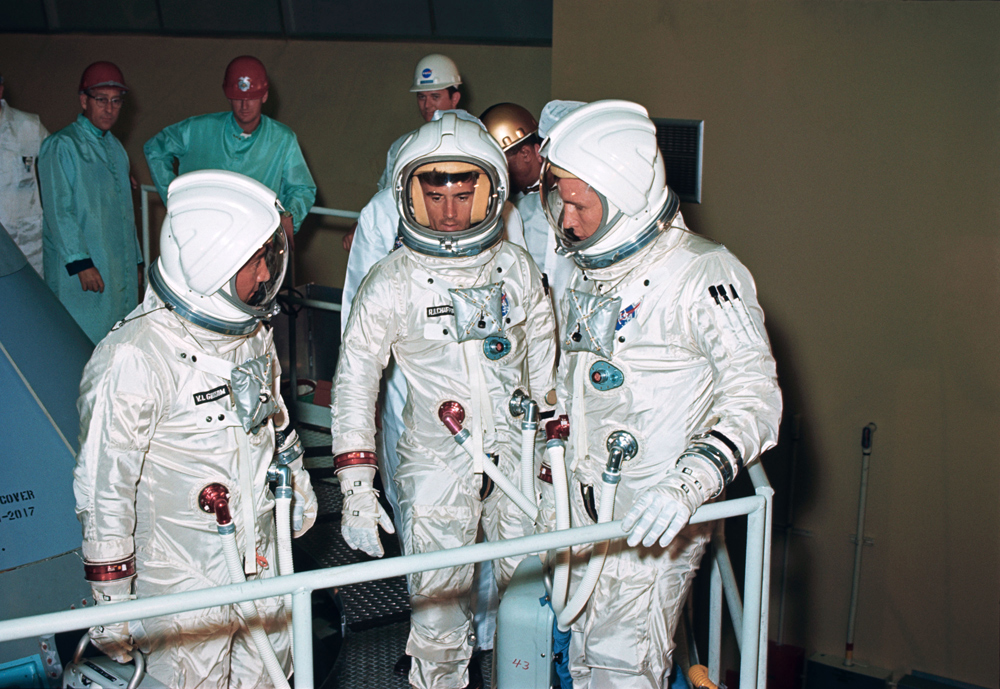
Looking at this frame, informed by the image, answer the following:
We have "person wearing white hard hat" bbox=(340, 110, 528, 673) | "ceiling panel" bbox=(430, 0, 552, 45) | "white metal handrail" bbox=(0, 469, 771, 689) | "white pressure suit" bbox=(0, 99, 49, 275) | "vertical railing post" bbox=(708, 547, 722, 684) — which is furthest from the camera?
"ceiling panel" bbox=(430, 0, 552, 45)

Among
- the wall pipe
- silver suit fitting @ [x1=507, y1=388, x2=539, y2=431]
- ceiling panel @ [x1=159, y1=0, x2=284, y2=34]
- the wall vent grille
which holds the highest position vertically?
ceiling panel @ [x1=159, y1=0, x2=284, y2=34]

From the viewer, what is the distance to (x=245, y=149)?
4.65 meters

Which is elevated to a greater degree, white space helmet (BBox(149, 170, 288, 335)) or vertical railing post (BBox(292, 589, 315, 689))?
white space helmet (BBox(149, 170, 288, 335))

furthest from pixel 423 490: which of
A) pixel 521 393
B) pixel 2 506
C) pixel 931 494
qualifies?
pixel 931 494

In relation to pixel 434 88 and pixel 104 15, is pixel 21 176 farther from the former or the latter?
pixel 434 88

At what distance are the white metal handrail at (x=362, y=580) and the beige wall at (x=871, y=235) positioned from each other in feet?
8.67

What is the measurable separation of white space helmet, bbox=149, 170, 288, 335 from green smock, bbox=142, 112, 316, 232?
8.27ft

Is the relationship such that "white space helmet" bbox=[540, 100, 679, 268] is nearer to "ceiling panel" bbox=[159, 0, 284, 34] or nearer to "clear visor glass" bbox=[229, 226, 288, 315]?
"clear visor glass" bbox=[229, 226, 288, 315]

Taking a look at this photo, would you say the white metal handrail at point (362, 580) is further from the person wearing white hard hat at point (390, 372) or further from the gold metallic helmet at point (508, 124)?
the gold metallic helmet at point (508, 124)

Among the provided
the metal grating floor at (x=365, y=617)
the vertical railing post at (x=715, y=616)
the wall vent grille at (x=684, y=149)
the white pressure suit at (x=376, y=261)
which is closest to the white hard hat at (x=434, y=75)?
the wall vent grille at (x=684, y=149)

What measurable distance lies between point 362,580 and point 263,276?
979 mm

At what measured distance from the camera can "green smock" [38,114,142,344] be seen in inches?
175

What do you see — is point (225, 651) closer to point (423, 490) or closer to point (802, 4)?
point (423, 490)

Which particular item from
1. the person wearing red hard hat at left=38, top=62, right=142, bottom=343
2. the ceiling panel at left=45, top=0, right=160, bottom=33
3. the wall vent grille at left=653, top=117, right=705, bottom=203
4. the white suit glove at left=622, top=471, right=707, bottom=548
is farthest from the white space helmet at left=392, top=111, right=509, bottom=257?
the ceiling panel at left=45, top=0, right=160, bottom=33
